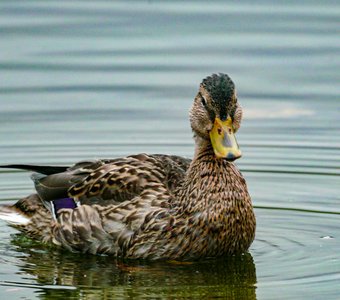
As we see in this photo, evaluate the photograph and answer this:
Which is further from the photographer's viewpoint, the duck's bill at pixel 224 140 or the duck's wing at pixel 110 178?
the duck's wing at pixel 110 178

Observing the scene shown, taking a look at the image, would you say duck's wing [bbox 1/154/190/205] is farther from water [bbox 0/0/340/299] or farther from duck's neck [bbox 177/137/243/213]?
water [bbox 0/0/340/299]

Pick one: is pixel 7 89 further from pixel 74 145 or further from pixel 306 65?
pixel 306 65

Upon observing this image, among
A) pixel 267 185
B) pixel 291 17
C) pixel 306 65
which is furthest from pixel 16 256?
pixel 291 17

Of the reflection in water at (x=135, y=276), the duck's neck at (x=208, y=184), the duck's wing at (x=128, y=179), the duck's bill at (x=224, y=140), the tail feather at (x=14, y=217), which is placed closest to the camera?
the reflection in water at (x=135, y=276)

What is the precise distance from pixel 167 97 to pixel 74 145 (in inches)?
82.2

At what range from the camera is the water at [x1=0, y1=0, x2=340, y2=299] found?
14.0m

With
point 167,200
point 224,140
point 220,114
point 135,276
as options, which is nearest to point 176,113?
point 167,200

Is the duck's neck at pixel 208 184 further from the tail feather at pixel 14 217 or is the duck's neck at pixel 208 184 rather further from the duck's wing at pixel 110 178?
the tail feather at pixel 14 217

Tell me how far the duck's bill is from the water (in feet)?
3.65

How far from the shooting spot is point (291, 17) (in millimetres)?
23016

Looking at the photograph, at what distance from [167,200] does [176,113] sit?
476 centimetres

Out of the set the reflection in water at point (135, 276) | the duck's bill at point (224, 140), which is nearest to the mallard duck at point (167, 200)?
the duck's bill at point (224, 140)

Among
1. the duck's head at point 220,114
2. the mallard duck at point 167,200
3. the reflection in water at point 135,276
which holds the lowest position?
the reflection in water at point 135,276

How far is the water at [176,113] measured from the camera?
14.0 meters
